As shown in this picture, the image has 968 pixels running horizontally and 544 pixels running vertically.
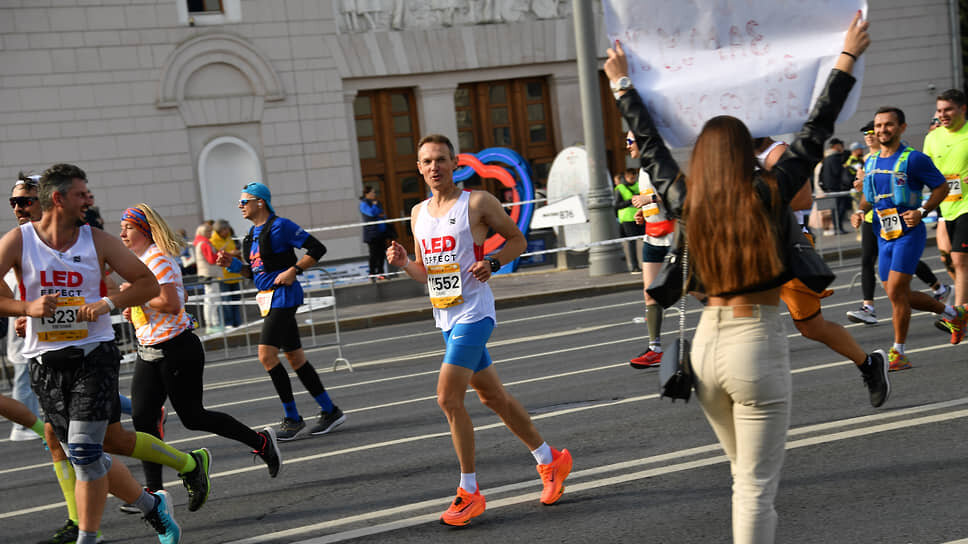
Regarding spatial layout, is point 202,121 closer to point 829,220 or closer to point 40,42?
point 40,42

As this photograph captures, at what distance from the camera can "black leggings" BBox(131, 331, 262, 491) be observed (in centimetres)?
619

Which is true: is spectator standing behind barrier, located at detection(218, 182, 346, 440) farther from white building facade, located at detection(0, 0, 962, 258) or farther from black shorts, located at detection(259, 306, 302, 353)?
white building facade, located at detection(0, 0, 962, 258)

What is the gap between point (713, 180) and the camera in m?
3.56

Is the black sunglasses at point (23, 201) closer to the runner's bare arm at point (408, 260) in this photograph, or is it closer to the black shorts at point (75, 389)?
the black shorts at point (75, 389)

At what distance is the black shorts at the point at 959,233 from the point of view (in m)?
8.60

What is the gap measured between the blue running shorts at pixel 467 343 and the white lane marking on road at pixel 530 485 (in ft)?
2.64

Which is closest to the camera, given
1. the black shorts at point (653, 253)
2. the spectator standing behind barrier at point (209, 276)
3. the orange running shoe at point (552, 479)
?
→ the orange running shoe at point (552, 479)

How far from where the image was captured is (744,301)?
3646 mm

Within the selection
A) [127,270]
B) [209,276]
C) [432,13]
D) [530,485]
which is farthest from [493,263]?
[432,13]

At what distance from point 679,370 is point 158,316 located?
3.59 metres

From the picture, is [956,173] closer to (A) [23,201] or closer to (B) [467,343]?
(B) [467,343]

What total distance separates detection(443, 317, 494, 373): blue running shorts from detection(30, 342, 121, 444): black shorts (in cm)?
158

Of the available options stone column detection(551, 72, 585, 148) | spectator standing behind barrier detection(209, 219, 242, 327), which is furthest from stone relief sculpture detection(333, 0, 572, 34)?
spectator standing behind barrier detection(209, 219, 242, 327)

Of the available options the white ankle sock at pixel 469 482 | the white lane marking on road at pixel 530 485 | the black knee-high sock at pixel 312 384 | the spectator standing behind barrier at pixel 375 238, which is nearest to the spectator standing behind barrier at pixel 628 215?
the spectator standing behind barrier at pixel 375 238
